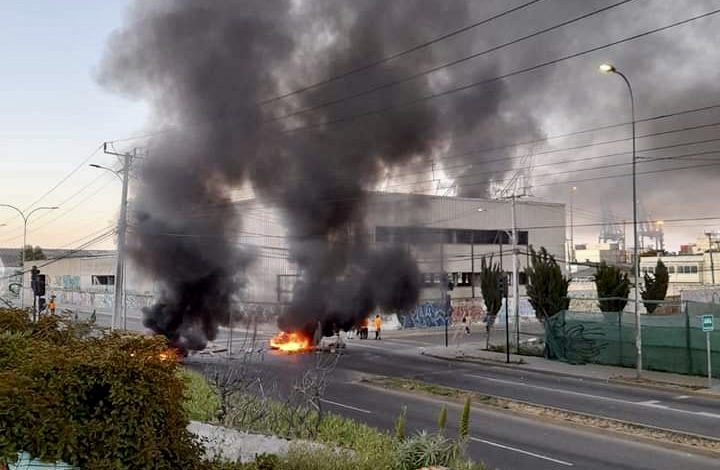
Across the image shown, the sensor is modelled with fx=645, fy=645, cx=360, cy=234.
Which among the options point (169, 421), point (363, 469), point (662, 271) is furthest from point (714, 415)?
point (662, 271)

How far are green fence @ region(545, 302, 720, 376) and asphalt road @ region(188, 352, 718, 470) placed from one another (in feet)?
29.9

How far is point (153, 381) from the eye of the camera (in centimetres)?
414

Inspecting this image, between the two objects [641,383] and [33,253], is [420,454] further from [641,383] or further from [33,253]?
[33,253]

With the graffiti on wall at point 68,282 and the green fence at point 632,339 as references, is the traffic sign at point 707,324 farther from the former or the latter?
the graffiti on wall at point 68,282

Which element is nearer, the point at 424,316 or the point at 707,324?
the point at 707,324

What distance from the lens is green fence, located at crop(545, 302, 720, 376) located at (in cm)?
1908

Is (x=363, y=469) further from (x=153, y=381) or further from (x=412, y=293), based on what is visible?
(x=412, y=293)

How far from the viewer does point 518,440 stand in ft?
35.6

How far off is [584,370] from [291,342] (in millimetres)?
12601

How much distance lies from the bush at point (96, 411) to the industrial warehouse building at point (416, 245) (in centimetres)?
2352

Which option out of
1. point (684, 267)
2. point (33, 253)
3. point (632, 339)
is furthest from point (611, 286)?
point (33, 253)

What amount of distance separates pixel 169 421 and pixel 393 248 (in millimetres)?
26372

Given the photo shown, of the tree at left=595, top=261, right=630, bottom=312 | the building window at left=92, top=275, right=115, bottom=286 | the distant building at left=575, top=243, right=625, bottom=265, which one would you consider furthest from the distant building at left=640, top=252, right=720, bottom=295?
the building window at left=92, top=275, right=115, bottom=286

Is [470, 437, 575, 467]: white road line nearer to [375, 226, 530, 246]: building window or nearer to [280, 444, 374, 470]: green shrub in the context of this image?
[280, 444, 374, 470]: green shrub
